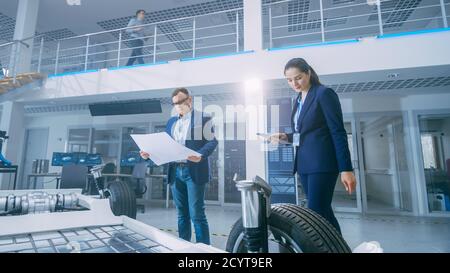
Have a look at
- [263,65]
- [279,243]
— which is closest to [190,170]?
[279,243]

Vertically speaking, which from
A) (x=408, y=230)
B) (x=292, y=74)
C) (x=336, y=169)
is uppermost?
(x=292, y=74)

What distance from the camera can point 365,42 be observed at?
2.76 metres

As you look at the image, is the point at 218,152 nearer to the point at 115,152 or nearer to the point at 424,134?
the point at 115,152

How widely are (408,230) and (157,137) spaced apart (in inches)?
126

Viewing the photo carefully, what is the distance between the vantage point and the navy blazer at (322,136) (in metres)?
0.93

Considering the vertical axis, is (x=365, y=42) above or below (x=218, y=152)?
above

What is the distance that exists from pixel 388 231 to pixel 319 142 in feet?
8.39

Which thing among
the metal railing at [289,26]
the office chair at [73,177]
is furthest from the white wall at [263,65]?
the office chair at [73,177]

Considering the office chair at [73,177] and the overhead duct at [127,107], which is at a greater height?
the overhead duct at [127,107]

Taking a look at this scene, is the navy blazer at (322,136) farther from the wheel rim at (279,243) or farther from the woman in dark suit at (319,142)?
the wheel rim at (279,243)

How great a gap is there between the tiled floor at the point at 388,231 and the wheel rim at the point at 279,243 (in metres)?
1.45

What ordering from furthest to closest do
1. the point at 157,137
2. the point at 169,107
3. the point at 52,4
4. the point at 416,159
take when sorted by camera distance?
the point at 169,107 → the point at 52,4 → the point at 416,159 → the point at 157,137

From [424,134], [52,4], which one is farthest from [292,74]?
[52,4]

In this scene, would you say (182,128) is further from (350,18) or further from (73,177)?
(350,18)
